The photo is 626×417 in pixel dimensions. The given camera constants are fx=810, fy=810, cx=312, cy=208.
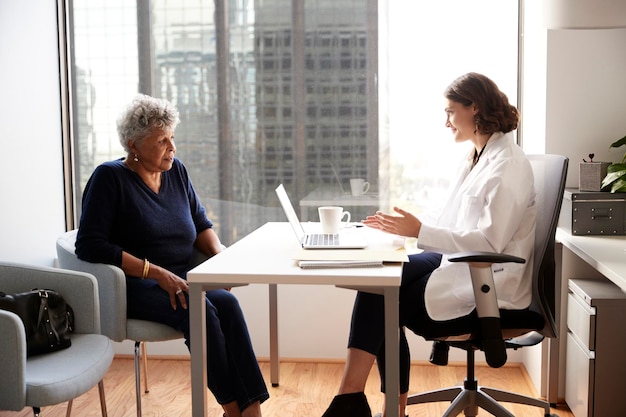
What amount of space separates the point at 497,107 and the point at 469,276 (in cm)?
60

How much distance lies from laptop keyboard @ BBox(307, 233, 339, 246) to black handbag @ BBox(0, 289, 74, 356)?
2.79 feet

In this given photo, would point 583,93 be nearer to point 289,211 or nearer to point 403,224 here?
point 403,224

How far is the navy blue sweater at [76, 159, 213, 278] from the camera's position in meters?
2.88

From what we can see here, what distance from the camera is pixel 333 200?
3.98m

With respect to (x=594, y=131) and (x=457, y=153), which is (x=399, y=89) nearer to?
(x=457, y=153)

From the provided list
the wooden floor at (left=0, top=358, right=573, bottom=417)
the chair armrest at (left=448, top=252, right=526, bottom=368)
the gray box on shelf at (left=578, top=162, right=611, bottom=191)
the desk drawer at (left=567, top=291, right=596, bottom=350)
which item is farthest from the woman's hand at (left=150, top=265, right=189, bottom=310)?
the gray box on shelf at (left=578, top=162, right=611, bottom=191)

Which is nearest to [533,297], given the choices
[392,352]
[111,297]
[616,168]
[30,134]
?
[392,352]

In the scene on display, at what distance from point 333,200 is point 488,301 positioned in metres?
1.57

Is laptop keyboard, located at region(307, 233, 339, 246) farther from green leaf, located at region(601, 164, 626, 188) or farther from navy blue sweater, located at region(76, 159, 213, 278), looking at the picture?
green leaf, located at region(601, 164, 626, 188)

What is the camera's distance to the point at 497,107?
2762 millimetres

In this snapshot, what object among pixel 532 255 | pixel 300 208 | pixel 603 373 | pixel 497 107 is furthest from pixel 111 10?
pixel 603 373

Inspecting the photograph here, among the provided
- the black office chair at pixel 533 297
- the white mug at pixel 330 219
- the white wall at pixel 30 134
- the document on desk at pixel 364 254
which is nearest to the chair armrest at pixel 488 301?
the black office chair at pixel 533 297

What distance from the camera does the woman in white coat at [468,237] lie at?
2566mm

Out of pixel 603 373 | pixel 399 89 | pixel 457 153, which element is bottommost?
pixel 603 373
